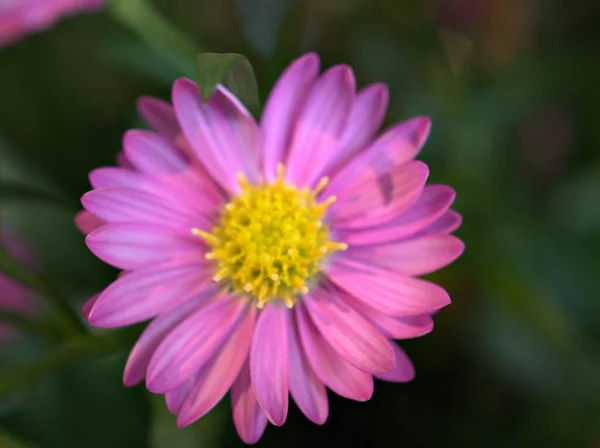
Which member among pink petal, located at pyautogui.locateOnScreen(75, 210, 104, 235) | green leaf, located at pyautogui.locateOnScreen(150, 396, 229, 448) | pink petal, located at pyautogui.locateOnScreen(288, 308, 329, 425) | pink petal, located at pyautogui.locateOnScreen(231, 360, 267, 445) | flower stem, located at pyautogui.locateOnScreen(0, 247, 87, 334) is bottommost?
green leaf, located at pyautogui.locateOnScreen(150, 396, 229, 448)

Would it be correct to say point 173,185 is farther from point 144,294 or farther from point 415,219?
point 415,219

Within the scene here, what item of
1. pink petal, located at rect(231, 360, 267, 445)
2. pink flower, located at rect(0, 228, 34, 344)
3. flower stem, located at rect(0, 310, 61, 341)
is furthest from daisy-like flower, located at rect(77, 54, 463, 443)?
pink flower, located at rect(0, 228, 34, 344)

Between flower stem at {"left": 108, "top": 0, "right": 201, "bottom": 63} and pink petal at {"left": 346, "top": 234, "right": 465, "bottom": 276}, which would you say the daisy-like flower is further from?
flower stem at {"left": 108, "top": 0, "right": 201, "bottom": 63}

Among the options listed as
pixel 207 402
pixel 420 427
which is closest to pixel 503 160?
pixel 420 427

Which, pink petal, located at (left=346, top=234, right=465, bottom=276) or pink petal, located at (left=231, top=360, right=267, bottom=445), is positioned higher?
pink petal, located at (left=346, top=234, right=465, bottom=276)

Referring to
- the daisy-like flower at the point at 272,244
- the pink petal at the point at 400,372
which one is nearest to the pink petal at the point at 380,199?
the daisy-like flower at the point at 272,244

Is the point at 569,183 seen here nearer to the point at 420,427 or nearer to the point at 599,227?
the point at 599,227
